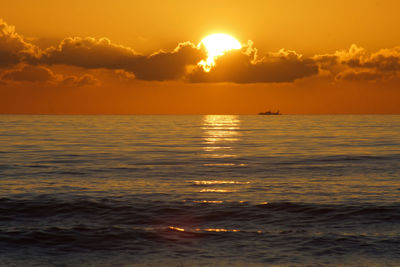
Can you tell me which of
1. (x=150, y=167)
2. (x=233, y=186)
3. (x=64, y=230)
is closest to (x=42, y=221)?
(x=64, y=230)

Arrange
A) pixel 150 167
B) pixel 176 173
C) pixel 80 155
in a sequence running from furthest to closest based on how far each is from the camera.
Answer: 1. pixel 80 155
2. pixel 150 167
3. pixel 176 173

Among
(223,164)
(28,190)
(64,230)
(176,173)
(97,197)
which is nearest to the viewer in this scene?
(64,230)

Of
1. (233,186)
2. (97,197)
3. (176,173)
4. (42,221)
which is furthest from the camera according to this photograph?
(176,173)

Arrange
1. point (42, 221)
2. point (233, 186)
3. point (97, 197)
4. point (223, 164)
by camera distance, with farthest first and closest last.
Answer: point (223, 164) → point (233, 186) → point (97, 197) → point (42, 221)

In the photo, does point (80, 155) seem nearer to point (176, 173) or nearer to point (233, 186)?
point (176, 173)

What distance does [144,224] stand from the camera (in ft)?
65.2

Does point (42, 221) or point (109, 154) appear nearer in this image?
point (42, 221)

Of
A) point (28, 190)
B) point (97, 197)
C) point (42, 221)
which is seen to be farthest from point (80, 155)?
point (42, 221)

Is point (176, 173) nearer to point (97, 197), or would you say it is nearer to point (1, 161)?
point (97, 197)

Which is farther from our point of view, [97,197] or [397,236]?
[97,197]

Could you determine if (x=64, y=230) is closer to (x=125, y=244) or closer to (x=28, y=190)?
(x=125, y=244)

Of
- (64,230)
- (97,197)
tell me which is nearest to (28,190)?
(97,197)

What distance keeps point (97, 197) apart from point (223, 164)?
18.9 meters

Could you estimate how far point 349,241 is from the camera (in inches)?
676
